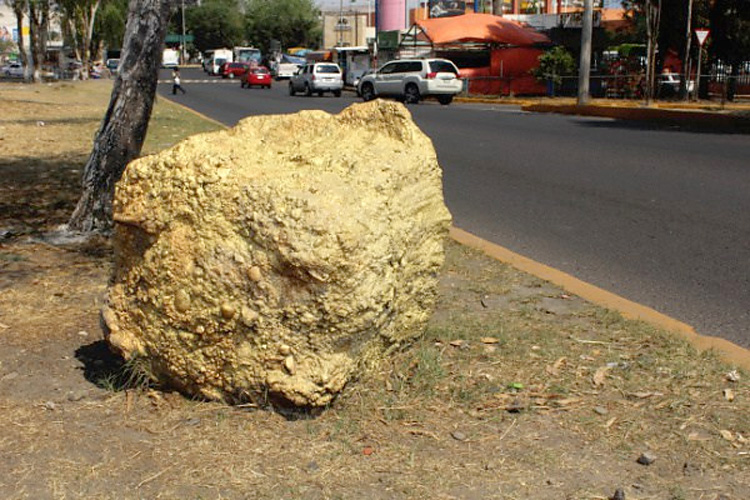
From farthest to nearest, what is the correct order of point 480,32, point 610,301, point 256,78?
1. point 256,78
2. point 480,32
3. point 610,301

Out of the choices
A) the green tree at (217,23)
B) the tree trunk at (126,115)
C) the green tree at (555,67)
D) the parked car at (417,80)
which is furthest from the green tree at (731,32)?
the green tree at (217,23)

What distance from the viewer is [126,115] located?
6668 mm

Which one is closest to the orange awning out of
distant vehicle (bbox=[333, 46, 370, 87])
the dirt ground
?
distant vehicle (bbox=[333, 46, 370, 87])

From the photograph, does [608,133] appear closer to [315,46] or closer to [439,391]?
[439,391]

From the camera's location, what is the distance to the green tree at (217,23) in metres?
114

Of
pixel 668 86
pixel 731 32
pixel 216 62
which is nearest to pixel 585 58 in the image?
pixel 668 86

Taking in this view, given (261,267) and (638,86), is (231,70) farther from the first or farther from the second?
(261,267)

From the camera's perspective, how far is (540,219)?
27.2ft

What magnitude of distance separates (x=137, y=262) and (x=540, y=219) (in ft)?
16.9

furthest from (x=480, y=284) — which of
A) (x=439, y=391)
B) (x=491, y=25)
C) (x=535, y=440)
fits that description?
(x=491, y=25)

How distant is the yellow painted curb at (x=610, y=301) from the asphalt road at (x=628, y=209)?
0.96ft

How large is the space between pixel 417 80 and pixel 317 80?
323 inches

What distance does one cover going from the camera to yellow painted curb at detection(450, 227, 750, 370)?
14.2ft

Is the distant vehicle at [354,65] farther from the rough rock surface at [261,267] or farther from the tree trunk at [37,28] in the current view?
the rough rock surface at [261,267]
